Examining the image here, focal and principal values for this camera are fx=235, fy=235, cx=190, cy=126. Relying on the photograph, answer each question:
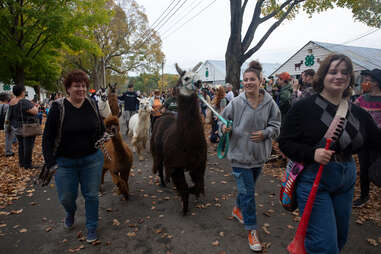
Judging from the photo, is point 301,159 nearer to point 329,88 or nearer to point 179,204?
point 329,88

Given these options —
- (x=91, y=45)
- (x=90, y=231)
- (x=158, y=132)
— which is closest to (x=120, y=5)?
(x=91, y=45)

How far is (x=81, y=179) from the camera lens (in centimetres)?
300

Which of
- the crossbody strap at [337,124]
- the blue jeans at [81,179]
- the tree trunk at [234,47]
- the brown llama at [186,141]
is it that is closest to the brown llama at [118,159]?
the blue jeans at [81,179]

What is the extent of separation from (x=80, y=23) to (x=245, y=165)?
33.9 ft

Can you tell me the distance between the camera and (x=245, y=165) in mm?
2754

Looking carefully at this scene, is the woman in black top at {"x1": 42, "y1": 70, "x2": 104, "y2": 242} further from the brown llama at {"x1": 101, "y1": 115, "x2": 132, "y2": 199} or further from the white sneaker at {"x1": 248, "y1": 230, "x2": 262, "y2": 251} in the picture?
the white sneaker at {"x1": 248, "y1": 230, "x2": 262, "y2": 251}

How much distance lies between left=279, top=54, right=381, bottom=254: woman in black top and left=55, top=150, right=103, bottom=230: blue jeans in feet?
7.58

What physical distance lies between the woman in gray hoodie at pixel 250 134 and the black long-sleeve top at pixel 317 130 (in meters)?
0.79

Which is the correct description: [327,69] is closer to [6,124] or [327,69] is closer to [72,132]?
[72,132]

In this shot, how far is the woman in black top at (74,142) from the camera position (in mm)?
2767

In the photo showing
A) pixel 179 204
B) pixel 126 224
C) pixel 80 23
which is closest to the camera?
pixel 126 224

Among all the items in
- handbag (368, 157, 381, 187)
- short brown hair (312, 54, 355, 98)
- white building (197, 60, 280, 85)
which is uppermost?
white building (197, 60, 280, 85)

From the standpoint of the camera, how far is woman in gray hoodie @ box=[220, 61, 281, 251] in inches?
107

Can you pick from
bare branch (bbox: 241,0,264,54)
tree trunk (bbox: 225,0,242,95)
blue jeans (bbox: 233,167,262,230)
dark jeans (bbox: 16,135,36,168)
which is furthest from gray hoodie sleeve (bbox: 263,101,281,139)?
bare branch (bbox: 241,0,264,54)
